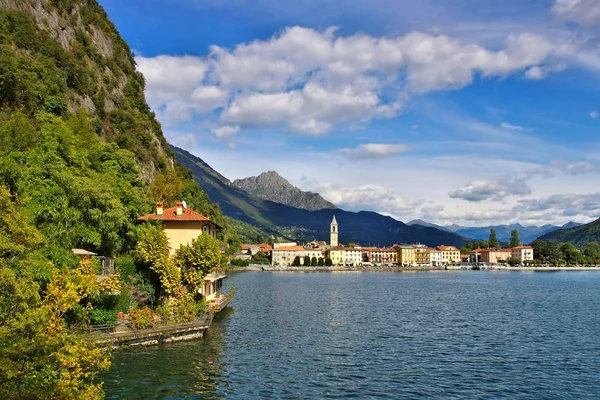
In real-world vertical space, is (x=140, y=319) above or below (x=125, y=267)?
below

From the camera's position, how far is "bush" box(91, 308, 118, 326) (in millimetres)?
38125

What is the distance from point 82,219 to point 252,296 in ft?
159

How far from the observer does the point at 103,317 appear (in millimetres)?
38438

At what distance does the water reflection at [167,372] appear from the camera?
28203 mm

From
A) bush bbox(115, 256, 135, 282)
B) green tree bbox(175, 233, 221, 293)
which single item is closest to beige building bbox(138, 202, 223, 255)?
green tree bbox(175, 233, 221, 293)

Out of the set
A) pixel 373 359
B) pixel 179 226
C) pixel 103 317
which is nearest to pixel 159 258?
pixel 179 226

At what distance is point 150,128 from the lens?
105m

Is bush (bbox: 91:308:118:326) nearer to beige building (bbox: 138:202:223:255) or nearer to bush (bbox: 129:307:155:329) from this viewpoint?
bush (bbox: 129:307:155:329)

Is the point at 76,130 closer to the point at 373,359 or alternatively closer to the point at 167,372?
the point at 167,372

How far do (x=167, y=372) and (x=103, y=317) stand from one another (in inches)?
370

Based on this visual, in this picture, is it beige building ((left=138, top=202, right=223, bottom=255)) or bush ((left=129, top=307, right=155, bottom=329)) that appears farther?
beige building ((left=138, top=202, right=223, bottom=255))

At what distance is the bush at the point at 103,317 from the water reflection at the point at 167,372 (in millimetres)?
3557

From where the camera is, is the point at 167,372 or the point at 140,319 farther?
the point at 140,319

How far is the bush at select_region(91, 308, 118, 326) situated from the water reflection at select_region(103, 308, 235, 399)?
11.7 feet
